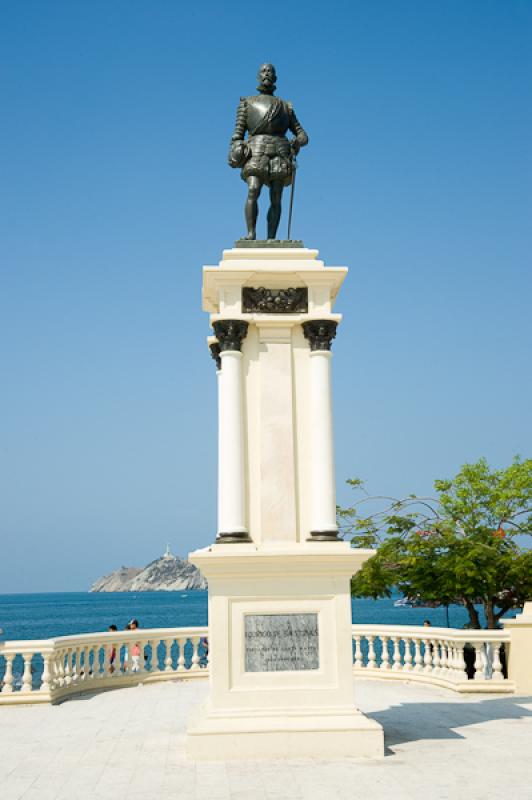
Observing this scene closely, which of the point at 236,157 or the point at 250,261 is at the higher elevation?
the point at 236,157

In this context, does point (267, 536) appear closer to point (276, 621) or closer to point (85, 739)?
point (276, 621)

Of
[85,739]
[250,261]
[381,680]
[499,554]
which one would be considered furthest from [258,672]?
[499,554]

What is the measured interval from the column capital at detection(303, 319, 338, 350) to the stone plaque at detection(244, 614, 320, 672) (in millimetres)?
3586

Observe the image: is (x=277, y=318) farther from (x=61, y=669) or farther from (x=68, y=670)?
(x=68, y=670)

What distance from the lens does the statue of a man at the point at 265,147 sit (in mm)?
12898

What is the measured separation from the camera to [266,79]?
43.2ft

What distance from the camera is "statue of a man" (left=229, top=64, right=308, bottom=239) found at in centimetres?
1290

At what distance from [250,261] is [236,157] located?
6.19 feet

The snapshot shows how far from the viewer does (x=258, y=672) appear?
10.7m

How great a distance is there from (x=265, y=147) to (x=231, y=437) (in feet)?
14.9

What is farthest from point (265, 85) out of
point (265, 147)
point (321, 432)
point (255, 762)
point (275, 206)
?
point (255, 762)

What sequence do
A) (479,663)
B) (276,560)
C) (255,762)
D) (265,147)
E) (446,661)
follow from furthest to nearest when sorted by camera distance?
1. (446,661)
2. (479,663)
3. (265,147)
4. (276,560)
5. (255,762)

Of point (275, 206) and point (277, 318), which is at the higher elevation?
point (275, 206)

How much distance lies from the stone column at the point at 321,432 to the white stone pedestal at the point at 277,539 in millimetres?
15
